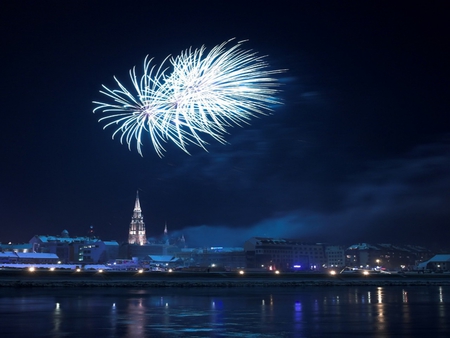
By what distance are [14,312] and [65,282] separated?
29.8 m

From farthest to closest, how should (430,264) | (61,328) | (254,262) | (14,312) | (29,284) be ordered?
1. (254,262)
2. (430,264)
3. (29,284)
4. (14,312)
5. (61,328)

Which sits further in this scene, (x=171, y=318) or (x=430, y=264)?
(x=430, y=264)

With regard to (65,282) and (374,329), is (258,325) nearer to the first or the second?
(374,329)

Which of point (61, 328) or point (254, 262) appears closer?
point (61, 328)

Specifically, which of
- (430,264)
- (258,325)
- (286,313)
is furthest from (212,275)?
(430,264)

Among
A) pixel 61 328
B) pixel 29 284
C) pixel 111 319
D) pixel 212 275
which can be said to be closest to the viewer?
pixel 61 328

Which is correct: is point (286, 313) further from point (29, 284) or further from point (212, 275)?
point (212, 275)

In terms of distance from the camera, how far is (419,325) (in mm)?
23906

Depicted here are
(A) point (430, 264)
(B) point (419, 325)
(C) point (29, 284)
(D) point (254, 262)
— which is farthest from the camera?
(D) point (254, 262)

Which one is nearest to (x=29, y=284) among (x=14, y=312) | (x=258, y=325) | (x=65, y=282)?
(x=65, y=282)

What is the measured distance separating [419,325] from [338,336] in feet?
19.3

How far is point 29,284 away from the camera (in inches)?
2130

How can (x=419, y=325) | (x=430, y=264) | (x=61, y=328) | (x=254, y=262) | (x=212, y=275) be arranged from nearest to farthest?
1. (x=61, y=328)
2. (x=419, y=325)
3. (x=212, y=275)
4. (x=430, y=264)
5. (x=254, y=262)

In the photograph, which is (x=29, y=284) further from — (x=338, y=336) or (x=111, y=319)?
(x=338, y=336)
